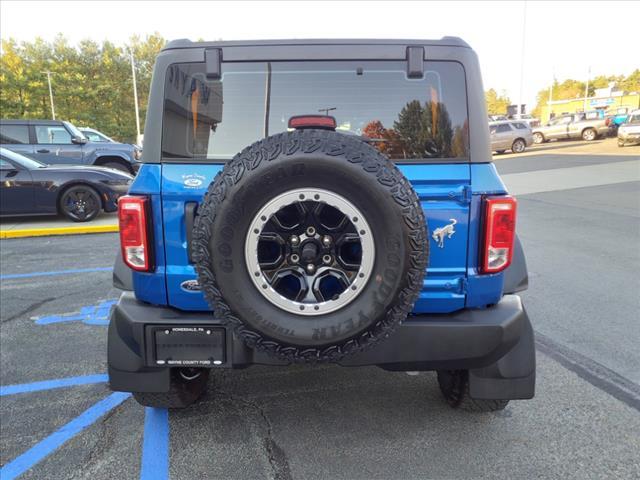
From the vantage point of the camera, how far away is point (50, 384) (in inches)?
130

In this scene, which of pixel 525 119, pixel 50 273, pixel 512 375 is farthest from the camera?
pixel 525 119

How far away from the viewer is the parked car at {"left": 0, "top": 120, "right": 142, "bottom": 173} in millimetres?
12195

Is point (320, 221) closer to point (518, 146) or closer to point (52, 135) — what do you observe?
point (52, 135)

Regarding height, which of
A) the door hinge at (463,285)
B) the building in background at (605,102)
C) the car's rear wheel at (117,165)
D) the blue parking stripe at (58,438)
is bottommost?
the blue parking stripe at (58,438)

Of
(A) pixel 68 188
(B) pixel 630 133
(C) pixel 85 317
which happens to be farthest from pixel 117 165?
(B) pixel 630 133

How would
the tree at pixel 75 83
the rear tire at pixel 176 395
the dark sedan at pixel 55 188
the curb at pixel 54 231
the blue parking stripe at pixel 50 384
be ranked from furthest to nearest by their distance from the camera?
the tree at pixel 75 83 < the dark sedan at pixel 55 188 < the curb at pixel 54 231 < the blue parking stripe at pixel 50 384 < the rear tire at pixel 176 395

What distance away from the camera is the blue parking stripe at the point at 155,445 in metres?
2.40

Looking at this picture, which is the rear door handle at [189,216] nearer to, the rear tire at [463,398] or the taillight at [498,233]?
the taillight at [498,233]

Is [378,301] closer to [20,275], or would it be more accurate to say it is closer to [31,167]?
[20,275]

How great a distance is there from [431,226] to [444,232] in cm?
7

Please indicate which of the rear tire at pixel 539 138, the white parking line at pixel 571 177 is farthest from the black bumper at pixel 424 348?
the rear tire at pixel 539 138

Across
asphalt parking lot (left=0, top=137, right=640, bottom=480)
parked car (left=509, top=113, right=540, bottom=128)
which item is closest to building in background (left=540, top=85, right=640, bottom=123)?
parked car (left=509, top=113, right=540, bottom=128)

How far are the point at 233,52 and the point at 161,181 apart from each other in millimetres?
702

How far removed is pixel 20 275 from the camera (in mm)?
5938
